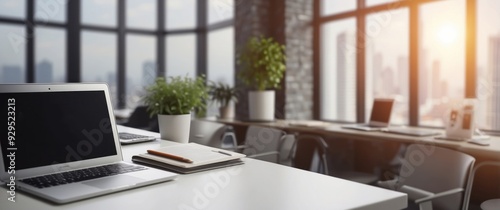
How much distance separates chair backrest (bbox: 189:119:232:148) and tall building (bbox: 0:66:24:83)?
403 cm

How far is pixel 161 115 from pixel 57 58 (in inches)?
194

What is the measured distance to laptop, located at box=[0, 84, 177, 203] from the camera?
1190 mm

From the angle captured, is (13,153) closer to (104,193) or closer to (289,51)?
(104,193)

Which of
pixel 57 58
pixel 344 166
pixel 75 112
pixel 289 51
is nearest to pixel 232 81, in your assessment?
pixel 289 51

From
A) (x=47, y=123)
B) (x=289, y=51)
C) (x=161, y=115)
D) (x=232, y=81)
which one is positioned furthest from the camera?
(x=232, y=81)

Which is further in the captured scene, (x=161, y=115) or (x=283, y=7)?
(x=283, y=7)

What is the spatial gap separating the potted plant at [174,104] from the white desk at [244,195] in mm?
798

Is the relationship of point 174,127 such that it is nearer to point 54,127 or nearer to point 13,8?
point 54,127

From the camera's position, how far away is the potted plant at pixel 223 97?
492 centimetres

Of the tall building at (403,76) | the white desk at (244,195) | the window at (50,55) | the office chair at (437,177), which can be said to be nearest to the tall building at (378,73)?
the tall building at (403,76)

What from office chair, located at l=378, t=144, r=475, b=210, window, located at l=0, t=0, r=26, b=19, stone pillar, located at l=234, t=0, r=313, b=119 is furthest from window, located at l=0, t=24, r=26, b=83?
office chair, located at l=378, t=144, r=475, b=210

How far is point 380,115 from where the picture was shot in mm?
3830

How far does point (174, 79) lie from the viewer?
2.28m

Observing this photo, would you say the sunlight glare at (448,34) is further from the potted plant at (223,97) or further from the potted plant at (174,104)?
the potted plant at (174,104)
